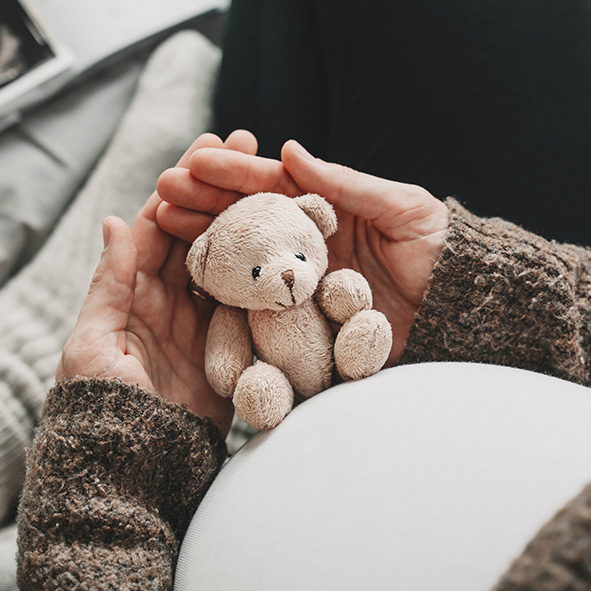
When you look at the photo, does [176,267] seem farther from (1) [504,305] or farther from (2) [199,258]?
(1) [504,305]

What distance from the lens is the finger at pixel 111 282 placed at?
1.86 feet

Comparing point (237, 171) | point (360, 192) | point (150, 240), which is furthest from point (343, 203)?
point (150, 240)

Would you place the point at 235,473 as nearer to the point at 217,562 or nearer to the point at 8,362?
the point at 217,562

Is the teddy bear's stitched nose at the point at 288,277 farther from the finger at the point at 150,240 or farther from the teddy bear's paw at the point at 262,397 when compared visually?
the finger at the point at 150,240

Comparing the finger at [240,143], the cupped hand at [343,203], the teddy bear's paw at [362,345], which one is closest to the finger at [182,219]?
the cupped hand at [343,203]

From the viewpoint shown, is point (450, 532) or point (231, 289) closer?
point (450, 532)

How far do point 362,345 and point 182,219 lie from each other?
0.89 ft

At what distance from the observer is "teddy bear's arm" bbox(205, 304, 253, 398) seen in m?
0.52

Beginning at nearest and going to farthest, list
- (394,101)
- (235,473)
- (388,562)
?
1. (388,562)
2. (235,473)
3. (394,101)

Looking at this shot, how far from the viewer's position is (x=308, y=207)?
0.54m

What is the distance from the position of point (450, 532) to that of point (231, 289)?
29 cm

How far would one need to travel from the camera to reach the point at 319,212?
542mm

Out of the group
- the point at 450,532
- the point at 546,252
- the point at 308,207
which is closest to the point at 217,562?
the point at 450,532

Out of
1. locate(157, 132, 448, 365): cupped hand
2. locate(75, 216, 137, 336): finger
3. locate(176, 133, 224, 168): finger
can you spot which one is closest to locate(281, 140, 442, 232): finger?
locate(157, 132, 448, 365): cupped hand
